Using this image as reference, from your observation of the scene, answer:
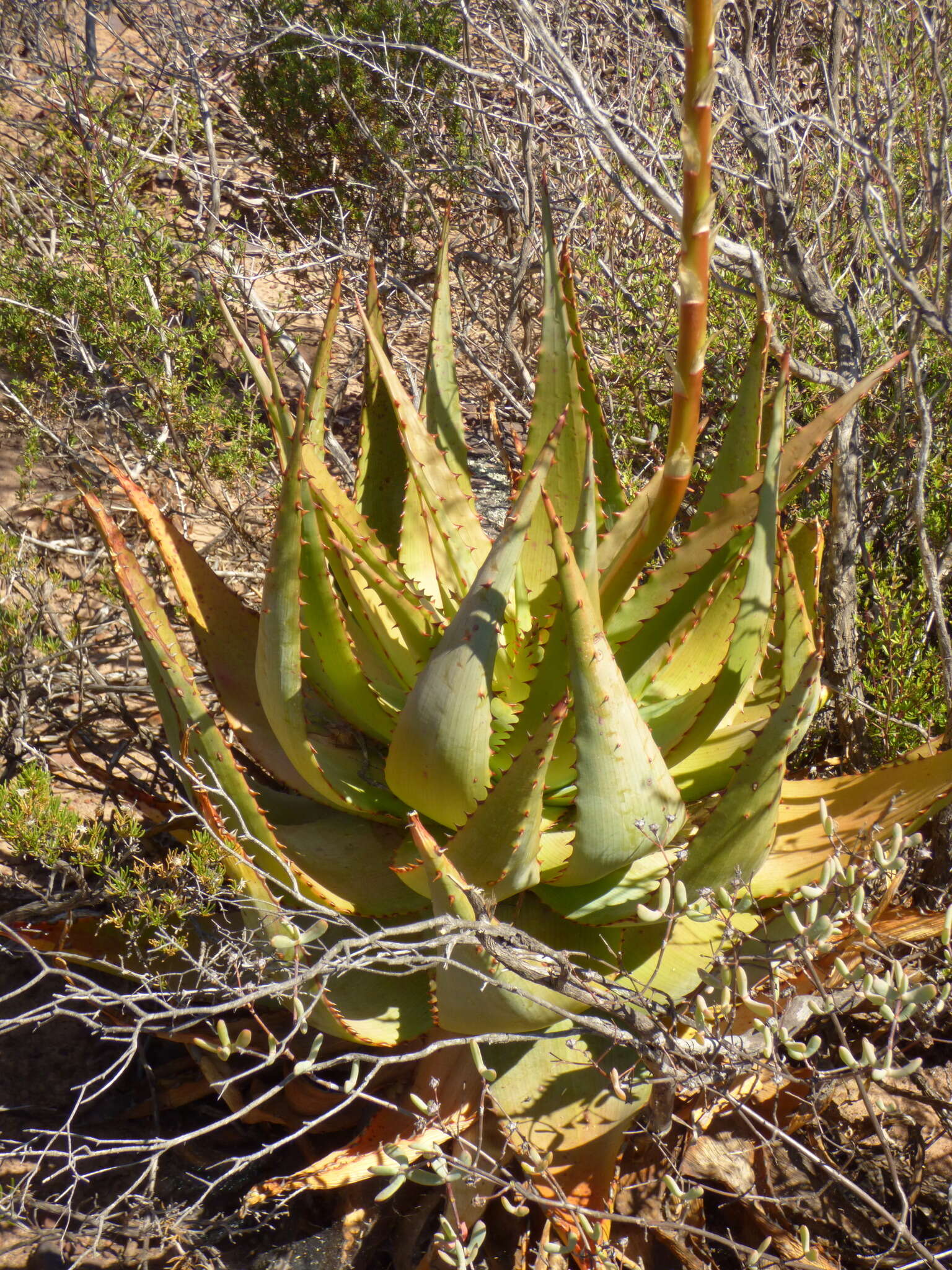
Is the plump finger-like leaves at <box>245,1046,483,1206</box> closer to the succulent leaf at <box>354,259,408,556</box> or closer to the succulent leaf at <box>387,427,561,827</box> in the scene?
the succulent leaf at <box>387,427,561,827</box>

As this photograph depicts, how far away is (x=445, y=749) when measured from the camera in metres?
1.37

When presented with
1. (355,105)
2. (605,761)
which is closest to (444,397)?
(605,761)

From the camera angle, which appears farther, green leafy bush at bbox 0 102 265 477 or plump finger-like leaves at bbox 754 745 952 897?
green leafy bush at bbox 0 102 265 477

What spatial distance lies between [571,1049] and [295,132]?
419 cm

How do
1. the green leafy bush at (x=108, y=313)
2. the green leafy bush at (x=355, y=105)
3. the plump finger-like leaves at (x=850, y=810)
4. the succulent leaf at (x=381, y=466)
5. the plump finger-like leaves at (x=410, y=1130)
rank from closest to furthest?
the plump finger-like leaves at (x=410, y=1130), the plump finger-like leaves at (x=850, y=810), the succulent leaf at (x=381, y=466), the green leafy bush at (x=108, y=313), the green leafy bush at (x=355, y=105)

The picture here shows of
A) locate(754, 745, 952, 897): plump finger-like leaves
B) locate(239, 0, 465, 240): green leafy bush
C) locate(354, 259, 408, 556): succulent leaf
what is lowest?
locate(754, 745, 952, 897): plump finger-like leaves

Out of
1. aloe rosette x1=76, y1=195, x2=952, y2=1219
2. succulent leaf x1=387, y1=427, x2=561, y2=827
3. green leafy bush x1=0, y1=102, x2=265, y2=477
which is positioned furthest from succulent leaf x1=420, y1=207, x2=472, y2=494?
green leafy bush x1=0, y1=102, x2=265, y2=477

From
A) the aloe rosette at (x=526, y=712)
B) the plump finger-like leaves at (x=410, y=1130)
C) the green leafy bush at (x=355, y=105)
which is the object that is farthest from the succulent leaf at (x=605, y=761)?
the green leafy bush at (x=355, y=105)

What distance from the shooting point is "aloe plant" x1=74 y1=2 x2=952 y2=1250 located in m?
1.29

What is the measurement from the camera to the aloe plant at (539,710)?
1292 millimetres

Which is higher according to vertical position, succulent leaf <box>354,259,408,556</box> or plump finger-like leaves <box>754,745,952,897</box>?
succulent leaf <box>354,259,408,556</box>

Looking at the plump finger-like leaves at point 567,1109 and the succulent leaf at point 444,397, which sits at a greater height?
the succulent leaf at point 444,397

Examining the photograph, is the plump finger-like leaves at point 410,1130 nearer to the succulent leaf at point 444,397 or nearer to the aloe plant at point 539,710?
the aloe plant at point 539,710

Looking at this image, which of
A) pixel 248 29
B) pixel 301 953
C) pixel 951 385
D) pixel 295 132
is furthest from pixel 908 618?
pixel 248 29
